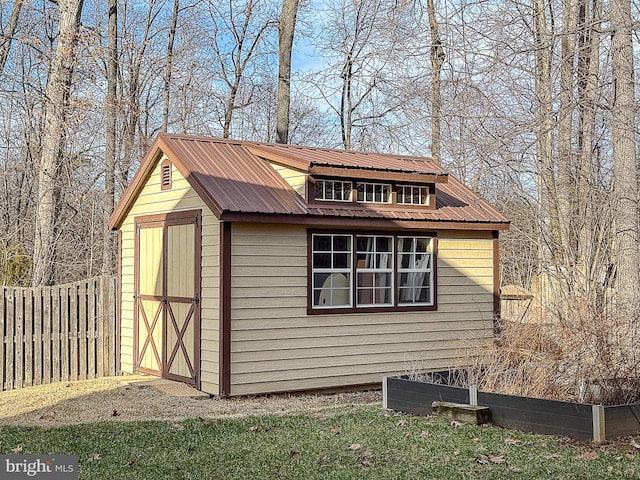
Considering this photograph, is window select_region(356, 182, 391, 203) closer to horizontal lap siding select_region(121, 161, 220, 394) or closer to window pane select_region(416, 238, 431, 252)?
window pane select_region(416, 238, 431, 252)

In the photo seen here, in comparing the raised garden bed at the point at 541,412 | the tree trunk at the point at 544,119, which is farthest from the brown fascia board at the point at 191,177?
the tree trunk at the point at 544,119

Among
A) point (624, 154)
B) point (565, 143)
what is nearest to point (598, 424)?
point (624, 154)

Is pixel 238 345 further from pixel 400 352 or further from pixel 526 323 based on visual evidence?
pixel 526 323

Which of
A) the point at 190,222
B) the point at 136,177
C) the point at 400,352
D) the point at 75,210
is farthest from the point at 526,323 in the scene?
the point at 75,210

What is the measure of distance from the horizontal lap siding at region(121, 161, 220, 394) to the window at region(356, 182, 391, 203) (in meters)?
2.44

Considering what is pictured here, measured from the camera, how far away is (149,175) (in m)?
13.0

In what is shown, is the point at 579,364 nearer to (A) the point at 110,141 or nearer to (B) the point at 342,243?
(B) the point at 342,243

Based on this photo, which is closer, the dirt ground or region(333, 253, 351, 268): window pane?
the dirt ground

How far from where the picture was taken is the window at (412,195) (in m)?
12.8

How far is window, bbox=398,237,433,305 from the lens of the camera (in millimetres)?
12688

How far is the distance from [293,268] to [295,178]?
1.39m

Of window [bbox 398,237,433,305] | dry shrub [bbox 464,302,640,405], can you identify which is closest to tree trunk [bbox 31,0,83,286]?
window [bbox 398,237,433,305]

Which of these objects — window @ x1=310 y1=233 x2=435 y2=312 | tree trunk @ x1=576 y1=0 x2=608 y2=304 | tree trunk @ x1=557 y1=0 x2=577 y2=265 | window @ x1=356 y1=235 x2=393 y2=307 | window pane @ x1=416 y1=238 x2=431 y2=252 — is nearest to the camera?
tree trunk @ x1=576 y1=0 x2=608 y2=304

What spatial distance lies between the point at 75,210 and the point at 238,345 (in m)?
8.56
